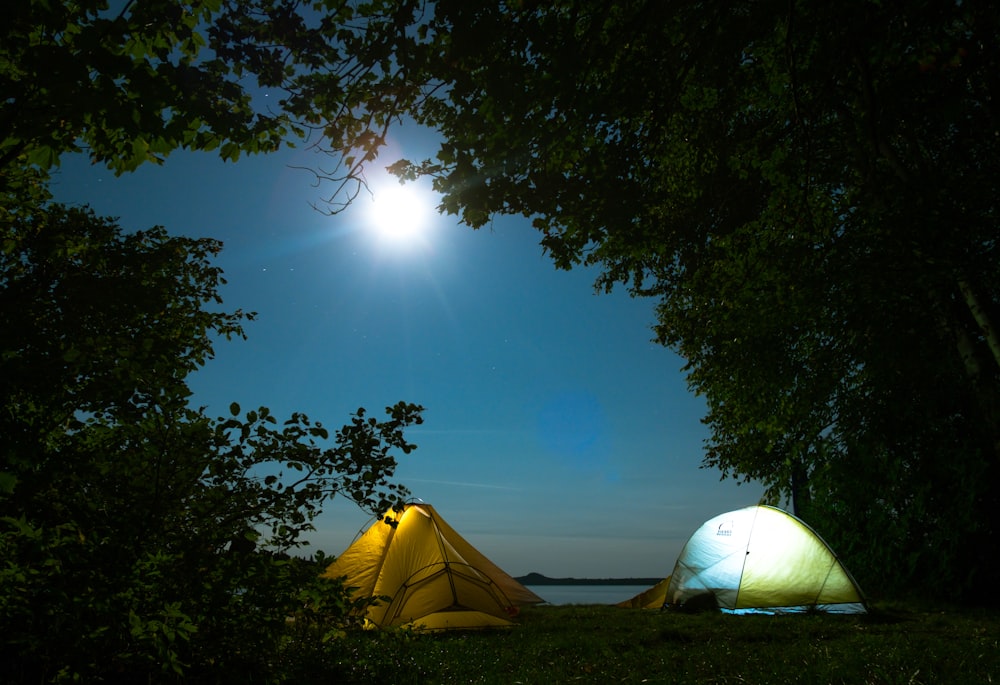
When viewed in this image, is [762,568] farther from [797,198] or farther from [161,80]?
[161,80]

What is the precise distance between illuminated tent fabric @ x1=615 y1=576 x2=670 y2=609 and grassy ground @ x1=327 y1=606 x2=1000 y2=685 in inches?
134

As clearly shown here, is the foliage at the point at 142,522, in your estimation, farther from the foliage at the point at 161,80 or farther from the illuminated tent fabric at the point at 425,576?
the illuminated tent fabric at the point at 425,576

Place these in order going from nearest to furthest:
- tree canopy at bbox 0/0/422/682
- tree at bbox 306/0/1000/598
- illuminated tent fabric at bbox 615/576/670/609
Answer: tree canopy at bbox 0/0/422/682, tree at bbox 306/0/1000/598, illuminated tent fabric at bbox 615/576/670/609

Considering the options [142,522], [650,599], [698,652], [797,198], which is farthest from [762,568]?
[142,522]

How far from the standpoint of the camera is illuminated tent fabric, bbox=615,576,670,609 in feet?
49.4

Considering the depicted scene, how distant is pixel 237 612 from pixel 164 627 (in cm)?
88

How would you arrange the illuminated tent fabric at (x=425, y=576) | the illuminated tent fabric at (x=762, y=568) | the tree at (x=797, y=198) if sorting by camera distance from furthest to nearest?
the illuminated tent fabric at (x=762, y=568) → the illuminated tent fabric at (x=425, y=576) → the tree at (x=797, y=198)

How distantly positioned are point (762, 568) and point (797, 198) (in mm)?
9007

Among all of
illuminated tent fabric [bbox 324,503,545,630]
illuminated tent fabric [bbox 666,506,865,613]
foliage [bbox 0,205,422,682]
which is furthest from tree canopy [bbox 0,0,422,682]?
illuminated tent fabric [bbox 666,506,865,613]

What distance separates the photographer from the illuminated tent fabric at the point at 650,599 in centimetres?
1507

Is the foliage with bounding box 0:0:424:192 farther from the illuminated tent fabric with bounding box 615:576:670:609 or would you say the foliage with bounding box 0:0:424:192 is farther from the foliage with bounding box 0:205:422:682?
the illuminated tent fabric with bounding box 615:576:670:609

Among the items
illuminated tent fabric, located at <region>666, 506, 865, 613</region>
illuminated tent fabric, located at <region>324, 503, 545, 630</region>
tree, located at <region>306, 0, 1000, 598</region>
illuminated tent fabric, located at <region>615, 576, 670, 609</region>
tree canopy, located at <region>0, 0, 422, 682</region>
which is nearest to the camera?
tree canopy, located at <region>0, 0, 422, 682</region>

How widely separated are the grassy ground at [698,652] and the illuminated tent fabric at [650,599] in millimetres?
3415

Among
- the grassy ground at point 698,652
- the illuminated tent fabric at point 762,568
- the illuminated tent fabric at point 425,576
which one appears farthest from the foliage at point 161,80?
the illuminated tent fabric at point 762,568
